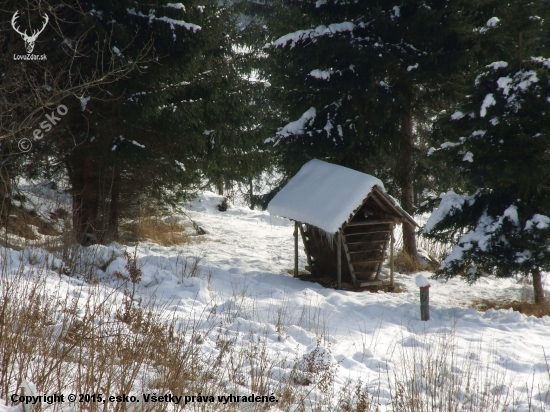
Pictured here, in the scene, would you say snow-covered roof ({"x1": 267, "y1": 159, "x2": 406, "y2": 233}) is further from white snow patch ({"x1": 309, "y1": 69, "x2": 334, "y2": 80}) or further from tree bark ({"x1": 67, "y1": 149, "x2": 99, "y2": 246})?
tree bark ({"x1": 67, "y1": 149, "x2": 99, "y2": 246})

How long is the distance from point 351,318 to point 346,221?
6.70 feet

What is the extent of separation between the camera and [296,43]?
11.7 m

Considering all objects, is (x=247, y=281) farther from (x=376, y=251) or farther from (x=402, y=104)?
(x=402, y=104)

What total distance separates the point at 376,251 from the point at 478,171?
2.73 m

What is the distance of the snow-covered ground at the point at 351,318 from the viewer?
538 cm

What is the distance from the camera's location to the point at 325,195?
996 centimetres

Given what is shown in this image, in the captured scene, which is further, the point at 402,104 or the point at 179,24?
the point at 402,104

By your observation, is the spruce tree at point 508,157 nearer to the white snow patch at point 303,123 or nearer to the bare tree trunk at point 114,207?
the white snow patch at point 303,123

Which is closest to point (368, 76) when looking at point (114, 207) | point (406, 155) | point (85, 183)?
point (406, 155)

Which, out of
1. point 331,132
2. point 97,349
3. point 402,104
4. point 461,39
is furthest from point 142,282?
point 461,39

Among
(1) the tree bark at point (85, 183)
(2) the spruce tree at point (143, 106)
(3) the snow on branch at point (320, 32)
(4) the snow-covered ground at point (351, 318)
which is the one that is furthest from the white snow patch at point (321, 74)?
(1) the tree bark at point (85, 183)

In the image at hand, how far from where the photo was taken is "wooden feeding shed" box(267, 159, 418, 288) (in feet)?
31.4

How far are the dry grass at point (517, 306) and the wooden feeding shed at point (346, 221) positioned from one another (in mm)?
1849

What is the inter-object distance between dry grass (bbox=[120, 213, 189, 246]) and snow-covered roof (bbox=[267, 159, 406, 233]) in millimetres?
3514
